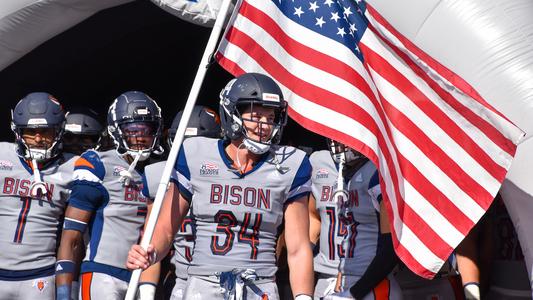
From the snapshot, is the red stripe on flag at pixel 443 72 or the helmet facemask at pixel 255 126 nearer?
the helmet facemask at pixel 255 126

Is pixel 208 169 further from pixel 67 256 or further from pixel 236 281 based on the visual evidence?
pixel 67 256

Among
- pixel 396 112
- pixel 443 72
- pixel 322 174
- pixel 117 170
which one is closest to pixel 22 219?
pixel 117 170

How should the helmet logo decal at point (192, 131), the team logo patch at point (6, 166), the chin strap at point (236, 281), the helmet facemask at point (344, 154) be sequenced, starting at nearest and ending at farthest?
1. the chin strap at point (236, 281)
2. the helmet facemask at point (344, 154)
3. the team logo patch at point (6, 166)
4. the helmet logo decal at point (192, 131)

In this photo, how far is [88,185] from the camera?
5340 mm

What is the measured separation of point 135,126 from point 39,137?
595mm

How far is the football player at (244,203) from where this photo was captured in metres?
4.18

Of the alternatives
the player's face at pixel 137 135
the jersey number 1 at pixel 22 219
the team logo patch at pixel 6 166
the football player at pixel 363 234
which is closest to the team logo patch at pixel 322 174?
the football player at pixel 363 234

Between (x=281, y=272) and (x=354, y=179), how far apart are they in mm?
1425

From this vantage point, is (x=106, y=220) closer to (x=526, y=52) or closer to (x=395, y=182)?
(x=395, y=182)

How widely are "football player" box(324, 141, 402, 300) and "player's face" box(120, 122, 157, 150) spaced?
1159mm

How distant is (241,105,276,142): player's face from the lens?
4.28 metres

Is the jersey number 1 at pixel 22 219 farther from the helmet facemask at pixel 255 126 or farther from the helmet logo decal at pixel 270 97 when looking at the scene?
the helmet logo decal at pixel 270 97

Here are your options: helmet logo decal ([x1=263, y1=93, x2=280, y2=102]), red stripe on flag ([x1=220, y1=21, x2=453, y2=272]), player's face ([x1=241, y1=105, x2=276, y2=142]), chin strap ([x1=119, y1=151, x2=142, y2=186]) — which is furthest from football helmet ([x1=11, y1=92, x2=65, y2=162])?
helmet logo decal ([x1=263, y1=93, x2=280, y2=102])

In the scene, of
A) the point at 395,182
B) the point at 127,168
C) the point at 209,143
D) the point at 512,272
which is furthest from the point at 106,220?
the point at 512,272
